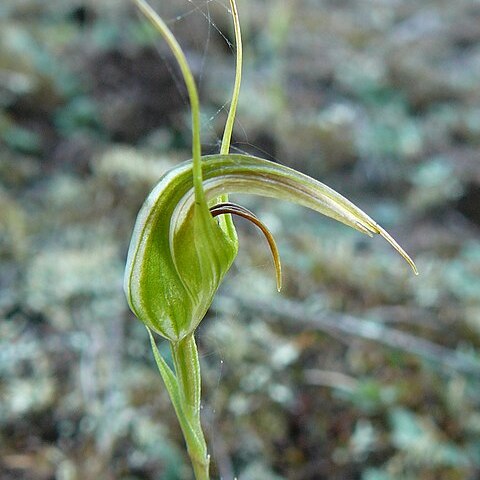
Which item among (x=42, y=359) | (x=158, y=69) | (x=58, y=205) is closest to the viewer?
(x=42, y=359)

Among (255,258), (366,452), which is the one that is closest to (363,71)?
(255,258)

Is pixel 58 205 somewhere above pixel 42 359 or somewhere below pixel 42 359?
above

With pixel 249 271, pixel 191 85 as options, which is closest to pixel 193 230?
pixel 191 85

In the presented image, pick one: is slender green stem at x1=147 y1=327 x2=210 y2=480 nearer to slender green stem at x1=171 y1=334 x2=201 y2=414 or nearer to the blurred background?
slender green stem at x1=171 y1=334 x2=201 y2=414

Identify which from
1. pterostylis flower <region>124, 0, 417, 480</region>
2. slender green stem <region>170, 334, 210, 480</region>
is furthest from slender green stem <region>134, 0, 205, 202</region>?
slender green stem <region>170, 334, 210, 480</region>

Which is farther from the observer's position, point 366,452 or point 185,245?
point 366,452

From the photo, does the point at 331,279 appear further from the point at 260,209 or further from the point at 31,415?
the point at 31,415

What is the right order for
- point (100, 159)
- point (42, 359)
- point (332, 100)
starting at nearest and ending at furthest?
point (42, 359)
point (100, 159)
point (332, 100)

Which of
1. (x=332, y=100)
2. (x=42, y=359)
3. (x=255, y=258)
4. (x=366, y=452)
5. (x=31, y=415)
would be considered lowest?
(x=366, y=452)
